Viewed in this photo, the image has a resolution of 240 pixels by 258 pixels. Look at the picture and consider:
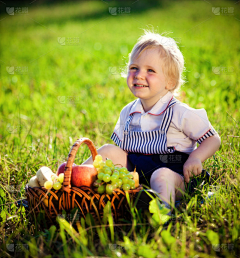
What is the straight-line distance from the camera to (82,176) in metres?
1.60

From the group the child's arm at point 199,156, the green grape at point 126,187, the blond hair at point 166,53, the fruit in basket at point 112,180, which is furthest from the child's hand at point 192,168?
the blond hair at point 166,53

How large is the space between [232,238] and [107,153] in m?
1.10

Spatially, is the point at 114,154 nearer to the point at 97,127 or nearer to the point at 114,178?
the point at 114,178

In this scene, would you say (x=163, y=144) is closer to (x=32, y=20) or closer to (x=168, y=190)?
(x=168, y=190)

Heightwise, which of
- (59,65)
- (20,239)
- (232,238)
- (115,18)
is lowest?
Answer: (20,239)


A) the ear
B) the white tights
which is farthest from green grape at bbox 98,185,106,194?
the ear

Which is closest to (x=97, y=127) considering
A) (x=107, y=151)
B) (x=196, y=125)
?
(x=107, y=151)

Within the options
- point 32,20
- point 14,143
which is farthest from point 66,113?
point 32,20

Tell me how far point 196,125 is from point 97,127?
53.6 inches

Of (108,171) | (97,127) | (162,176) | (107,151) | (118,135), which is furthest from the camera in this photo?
(97,127)

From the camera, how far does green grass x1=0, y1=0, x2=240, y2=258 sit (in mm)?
1324

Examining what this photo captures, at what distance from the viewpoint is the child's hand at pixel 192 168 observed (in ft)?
5.88

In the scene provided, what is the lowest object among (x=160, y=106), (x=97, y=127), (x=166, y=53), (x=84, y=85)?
(x=97, y=127)

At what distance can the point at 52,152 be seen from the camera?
8.29ft
